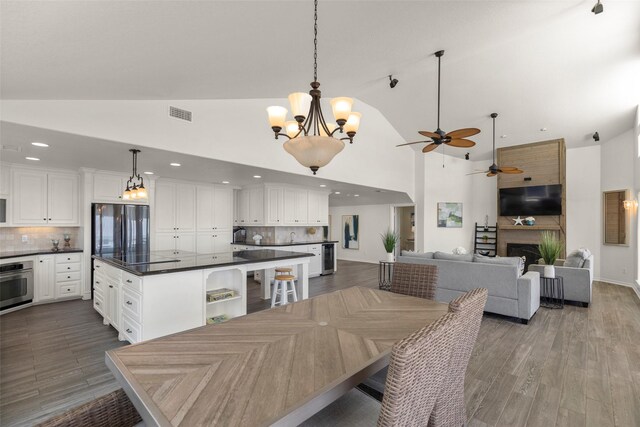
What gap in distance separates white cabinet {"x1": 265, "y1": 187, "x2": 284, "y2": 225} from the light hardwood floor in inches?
138

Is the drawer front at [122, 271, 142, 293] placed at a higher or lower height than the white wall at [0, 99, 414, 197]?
lower

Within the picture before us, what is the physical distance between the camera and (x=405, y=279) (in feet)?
9.32

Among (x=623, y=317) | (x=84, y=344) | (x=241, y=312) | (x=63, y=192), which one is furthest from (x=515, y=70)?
(x=63, y=192)

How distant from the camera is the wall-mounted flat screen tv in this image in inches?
276

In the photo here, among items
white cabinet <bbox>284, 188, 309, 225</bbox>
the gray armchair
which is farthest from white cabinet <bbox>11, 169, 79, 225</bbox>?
the gray armchair

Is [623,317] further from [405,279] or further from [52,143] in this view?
[52,143]

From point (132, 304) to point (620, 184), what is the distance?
9333mm

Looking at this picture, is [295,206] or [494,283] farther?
[295,206]

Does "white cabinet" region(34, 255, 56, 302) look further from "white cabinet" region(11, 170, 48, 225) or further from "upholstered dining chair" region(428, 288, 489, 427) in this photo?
"upholstered dining chair" region(428, 288, 489, 427)

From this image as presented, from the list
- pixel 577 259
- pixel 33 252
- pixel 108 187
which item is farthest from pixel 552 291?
pixel 33 252

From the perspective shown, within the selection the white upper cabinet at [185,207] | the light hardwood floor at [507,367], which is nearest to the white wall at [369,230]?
the light hardwood floor at [507,367]

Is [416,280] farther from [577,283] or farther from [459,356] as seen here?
[577,283]

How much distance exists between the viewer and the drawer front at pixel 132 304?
9.44 feet

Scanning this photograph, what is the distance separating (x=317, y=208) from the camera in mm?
7578
